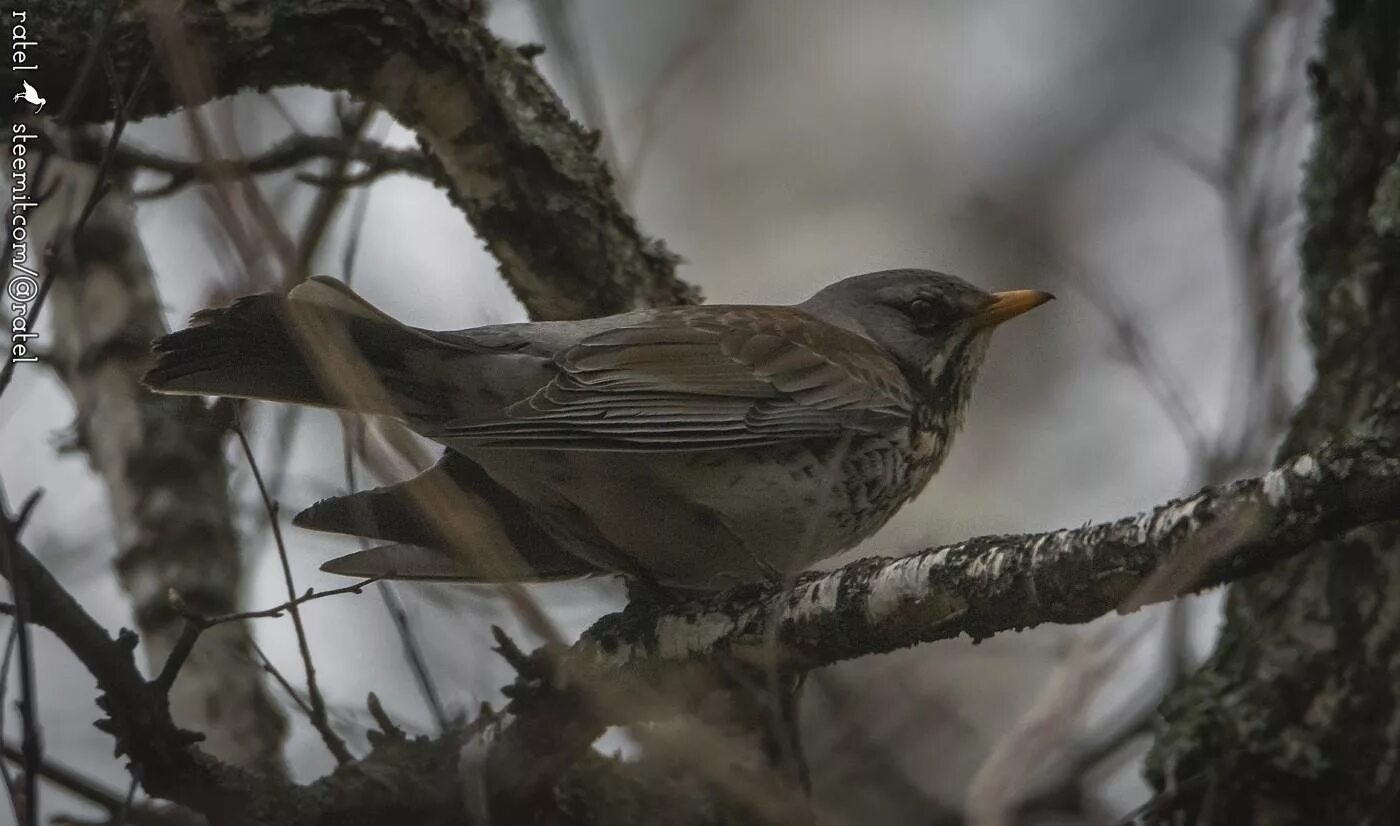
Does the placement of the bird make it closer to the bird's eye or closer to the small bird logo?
the bird's eye

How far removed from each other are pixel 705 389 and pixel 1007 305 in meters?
1.30

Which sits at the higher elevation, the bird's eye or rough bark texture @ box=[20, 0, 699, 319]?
rough bark texture @ box=[20, 0, 699, 319]

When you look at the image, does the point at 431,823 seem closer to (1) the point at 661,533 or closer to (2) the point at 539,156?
(1) the point at 661,533

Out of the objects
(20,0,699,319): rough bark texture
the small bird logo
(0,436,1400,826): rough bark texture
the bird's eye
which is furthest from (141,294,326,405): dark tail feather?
the bird's eye

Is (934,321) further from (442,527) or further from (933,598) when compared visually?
(933,598)

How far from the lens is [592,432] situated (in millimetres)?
3838

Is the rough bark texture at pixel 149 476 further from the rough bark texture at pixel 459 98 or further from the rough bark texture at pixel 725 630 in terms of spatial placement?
the rough bark texture at pixel 725 630

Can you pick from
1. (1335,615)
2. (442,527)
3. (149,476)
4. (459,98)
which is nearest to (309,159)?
(459,98)

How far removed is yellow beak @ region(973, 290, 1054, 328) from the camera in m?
4.80

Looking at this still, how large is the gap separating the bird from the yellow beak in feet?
1.97

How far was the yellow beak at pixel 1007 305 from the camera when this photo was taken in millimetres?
4801

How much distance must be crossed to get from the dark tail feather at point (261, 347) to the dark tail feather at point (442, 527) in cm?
37

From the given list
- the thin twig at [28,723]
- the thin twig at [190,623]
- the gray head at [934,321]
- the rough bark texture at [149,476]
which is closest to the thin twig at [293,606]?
the thin twig at [190,623]

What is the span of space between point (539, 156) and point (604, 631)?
5.42 ft
